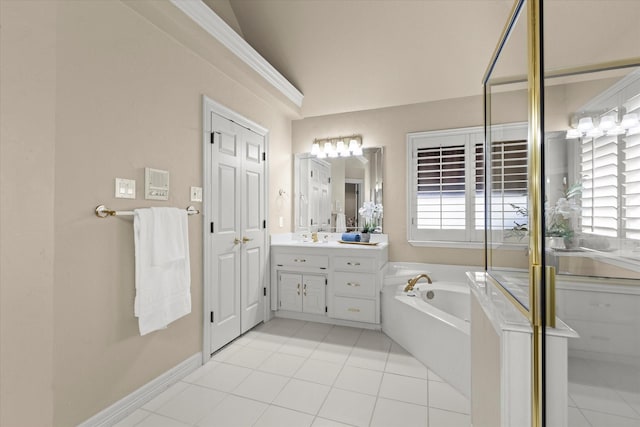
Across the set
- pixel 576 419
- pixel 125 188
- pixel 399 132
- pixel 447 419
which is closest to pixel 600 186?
pixel 576 419

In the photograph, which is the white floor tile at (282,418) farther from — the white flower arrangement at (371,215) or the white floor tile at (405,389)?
the white flower arrangement at (371,215)

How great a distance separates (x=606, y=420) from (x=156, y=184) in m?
2.19

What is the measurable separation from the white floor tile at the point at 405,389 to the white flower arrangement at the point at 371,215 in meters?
1.67

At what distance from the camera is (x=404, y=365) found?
2293mm

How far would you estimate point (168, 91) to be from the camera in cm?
201

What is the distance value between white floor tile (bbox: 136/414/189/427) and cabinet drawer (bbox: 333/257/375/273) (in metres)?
1.84

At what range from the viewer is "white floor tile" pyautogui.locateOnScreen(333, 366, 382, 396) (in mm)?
1990

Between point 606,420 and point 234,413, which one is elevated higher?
point 606,420

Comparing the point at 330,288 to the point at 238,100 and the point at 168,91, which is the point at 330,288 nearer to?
the point at 238,100

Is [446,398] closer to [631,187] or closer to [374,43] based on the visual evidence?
[631,187]

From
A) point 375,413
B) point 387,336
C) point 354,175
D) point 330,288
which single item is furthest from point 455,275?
point 375,413

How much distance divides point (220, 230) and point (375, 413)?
5.75ft

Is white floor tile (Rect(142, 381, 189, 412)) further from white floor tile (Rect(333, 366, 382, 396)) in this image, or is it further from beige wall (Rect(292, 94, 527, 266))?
beige wall (Rect(292, 94, 527, 266))

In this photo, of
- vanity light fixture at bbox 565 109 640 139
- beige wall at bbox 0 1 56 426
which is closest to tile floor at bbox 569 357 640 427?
vanity light fixture at bbox 565 109 640 139
